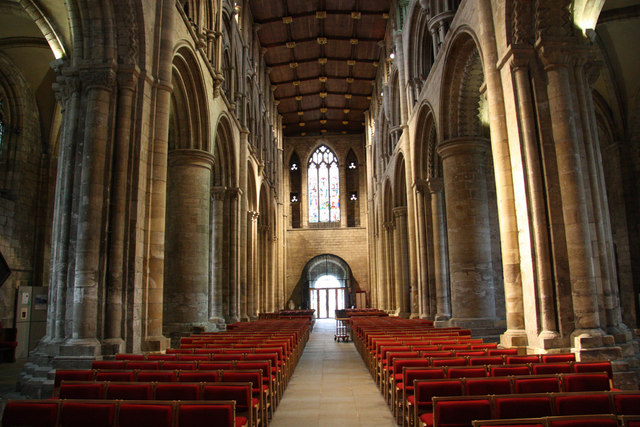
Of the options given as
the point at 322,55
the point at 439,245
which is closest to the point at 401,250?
the point at 439,245

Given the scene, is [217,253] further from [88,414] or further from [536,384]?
[536,384]

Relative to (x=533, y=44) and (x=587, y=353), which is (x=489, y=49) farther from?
(x=587, y=353)

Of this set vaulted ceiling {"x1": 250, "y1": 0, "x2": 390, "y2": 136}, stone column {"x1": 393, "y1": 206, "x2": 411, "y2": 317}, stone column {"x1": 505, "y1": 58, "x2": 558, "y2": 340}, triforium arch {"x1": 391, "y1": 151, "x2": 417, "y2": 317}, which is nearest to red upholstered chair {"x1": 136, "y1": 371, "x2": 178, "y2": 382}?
stone column {"x1": 505, "y1": 58, "x2": 558, "y2": 340}

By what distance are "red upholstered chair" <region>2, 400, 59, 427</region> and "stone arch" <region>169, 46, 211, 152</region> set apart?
10.3m

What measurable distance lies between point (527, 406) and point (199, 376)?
3.14 m

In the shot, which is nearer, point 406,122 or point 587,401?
point 587,401

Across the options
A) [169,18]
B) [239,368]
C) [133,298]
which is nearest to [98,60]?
[169,18]

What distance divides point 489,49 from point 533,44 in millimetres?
909

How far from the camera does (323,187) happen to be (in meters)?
34.8

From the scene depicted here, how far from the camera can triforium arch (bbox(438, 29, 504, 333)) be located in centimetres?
1175

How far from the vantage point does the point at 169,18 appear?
33.0 feet

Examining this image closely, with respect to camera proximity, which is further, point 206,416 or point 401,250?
point 401,250

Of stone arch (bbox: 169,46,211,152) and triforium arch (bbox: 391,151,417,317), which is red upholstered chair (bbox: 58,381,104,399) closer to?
stone arch (bbox: 169,46,211,152)

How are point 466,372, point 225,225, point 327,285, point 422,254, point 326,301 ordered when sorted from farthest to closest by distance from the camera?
point 327,285, point 326,301, point 225,225, point 422,254, point 466,372
